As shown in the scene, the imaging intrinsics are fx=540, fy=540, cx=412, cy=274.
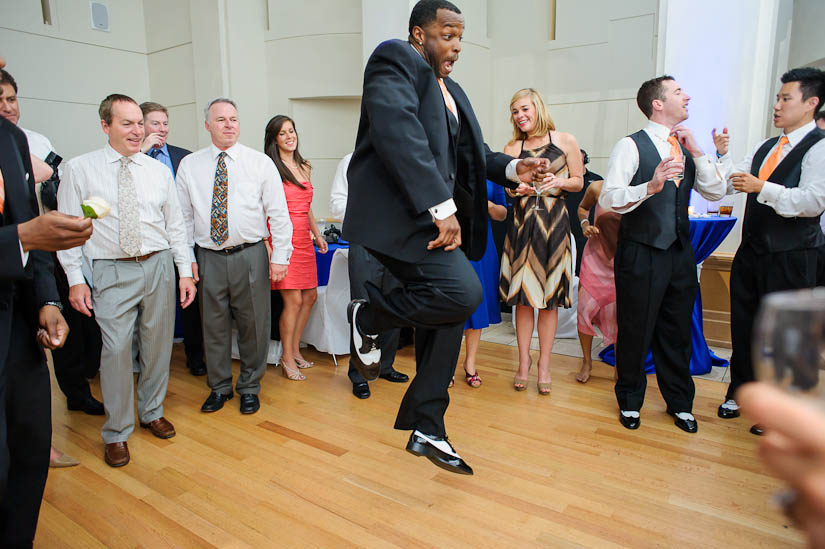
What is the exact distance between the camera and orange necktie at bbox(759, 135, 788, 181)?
2.66 metres

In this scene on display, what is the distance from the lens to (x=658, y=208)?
8.61ft

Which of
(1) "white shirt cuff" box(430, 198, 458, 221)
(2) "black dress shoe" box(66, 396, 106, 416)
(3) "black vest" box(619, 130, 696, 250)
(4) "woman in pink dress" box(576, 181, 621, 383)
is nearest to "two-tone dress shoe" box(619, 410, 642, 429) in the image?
(4) "woman in pink dress" box(576, 181, 621, 383)

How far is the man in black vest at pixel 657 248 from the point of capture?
8.61 feet

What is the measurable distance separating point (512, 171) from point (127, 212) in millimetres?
1740

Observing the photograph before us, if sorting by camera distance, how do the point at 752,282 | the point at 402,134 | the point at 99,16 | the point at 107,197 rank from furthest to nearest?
the point at 99,16, the point at 752,282, the point at 107,197, the point at 402,134

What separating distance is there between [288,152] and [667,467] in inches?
111

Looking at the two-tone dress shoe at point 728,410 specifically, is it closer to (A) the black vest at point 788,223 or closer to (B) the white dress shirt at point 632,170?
(A) the black vest at point 788,223

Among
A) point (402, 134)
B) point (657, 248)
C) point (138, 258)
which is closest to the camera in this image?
point (402, 134)

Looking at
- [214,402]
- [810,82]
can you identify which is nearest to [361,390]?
[214,402]

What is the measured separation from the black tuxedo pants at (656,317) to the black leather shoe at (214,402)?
2.19 m

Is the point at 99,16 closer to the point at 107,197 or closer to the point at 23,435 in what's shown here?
the point at 107,197

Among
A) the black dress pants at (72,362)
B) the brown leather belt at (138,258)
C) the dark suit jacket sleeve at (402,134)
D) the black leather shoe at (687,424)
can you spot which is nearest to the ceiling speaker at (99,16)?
the black dress pants at (72,362)

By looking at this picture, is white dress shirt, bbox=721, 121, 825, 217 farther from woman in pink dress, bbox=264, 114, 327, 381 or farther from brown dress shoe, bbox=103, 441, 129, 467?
brown dress shoe, bbox=103, 441, 129, 467

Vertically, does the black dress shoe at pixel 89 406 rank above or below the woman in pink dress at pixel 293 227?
below
